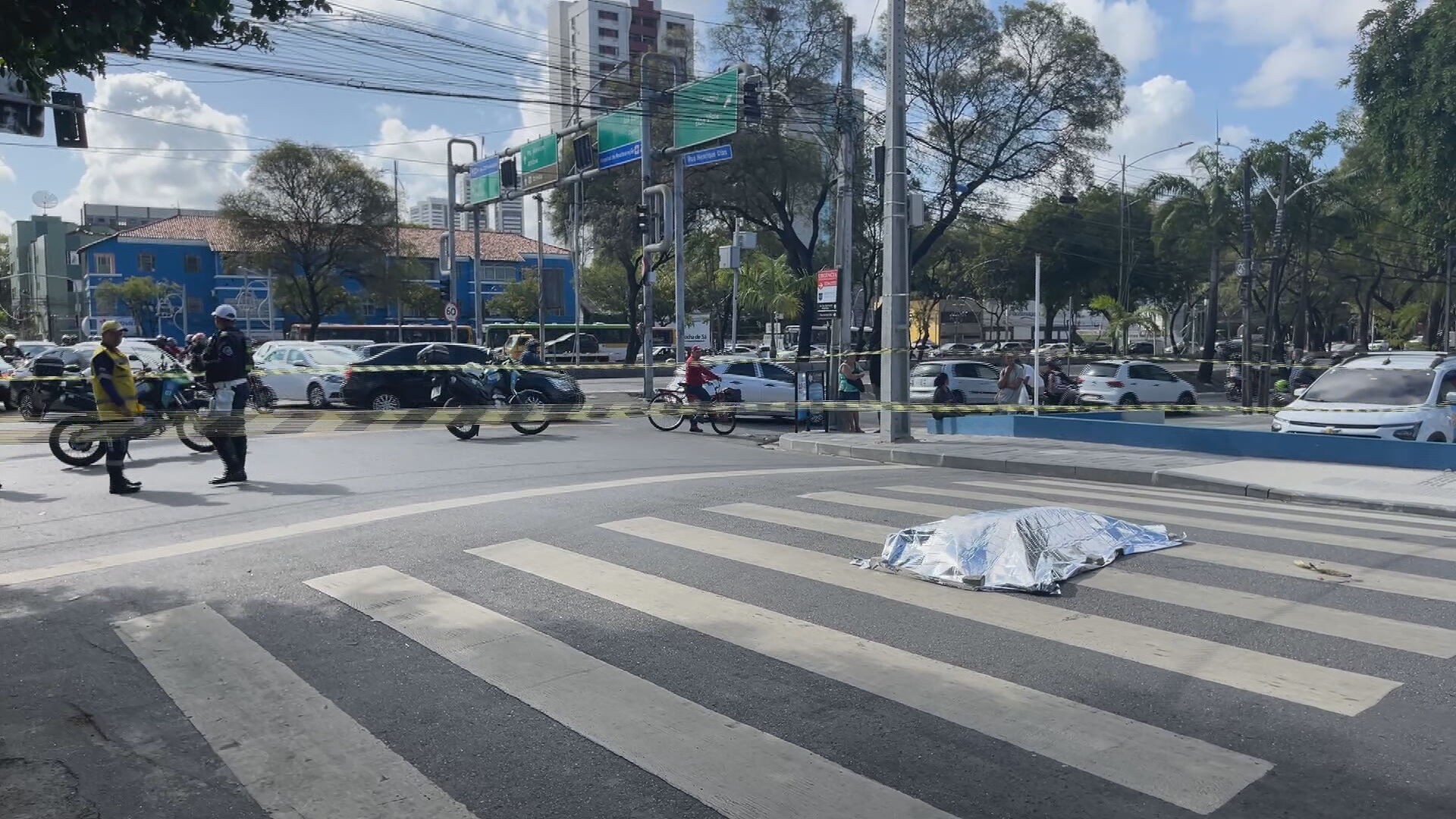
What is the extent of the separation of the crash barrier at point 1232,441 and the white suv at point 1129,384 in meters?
10.1

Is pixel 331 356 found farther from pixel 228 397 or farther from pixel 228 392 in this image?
pixel 228 397

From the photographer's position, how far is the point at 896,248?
17281 millimetres

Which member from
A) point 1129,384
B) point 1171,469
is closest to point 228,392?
point 1171,469

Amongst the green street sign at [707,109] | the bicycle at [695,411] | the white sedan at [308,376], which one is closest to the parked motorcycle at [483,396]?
the bicycle at [695,411]

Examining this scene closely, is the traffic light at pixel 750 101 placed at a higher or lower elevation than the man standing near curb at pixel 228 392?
higher

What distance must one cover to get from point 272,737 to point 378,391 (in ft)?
57.5

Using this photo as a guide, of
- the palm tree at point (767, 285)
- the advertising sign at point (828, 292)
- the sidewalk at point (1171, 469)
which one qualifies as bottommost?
the sidewalk at point (1171, 469)

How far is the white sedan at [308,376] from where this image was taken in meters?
24.0

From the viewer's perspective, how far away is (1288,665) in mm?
5195

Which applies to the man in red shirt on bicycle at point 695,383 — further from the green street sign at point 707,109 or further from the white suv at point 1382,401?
the white suv at point 1382,401

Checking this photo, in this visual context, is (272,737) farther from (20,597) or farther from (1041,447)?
(1041,447)

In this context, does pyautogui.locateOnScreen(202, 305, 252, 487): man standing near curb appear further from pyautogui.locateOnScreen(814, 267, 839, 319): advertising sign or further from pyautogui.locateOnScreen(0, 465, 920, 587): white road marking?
pyautogui.locateOnScreen(814, 267, 839, 319): advertising sign

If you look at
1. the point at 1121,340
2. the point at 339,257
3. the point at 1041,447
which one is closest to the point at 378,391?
the point at 1041,447

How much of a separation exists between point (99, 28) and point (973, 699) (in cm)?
591
